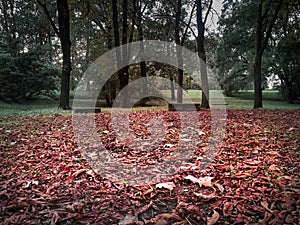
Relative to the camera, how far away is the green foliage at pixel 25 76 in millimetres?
14625

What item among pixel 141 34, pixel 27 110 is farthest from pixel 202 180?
pixel 141 34

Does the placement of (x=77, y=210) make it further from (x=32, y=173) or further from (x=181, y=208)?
(x=32, y=173)

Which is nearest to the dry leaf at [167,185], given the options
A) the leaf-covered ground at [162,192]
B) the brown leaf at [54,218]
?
the leaf-covered ground at [162,192]

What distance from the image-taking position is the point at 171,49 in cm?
1614

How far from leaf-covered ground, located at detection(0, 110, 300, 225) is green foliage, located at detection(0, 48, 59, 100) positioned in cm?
1343

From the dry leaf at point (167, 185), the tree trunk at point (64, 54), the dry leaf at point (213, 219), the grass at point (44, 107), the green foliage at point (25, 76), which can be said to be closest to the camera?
the dry leaf at point (213, 219)

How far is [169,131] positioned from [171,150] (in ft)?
3.87

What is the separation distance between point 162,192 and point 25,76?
15.7m

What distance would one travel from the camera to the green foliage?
14625 millimetres

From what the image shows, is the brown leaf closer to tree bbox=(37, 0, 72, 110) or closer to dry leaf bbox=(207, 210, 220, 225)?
dry leaf bbox=(207, 210, 220, 225)

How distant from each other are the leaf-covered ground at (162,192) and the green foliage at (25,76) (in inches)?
529

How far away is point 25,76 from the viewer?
15.5 meters

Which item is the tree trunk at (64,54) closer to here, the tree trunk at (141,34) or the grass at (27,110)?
the grass at (27,110)

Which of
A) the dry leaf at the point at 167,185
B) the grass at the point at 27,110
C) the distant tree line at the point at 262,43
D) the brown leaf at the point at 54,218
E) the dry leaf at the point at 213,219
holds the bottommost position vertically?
the brown leaf at the point at 54,218
